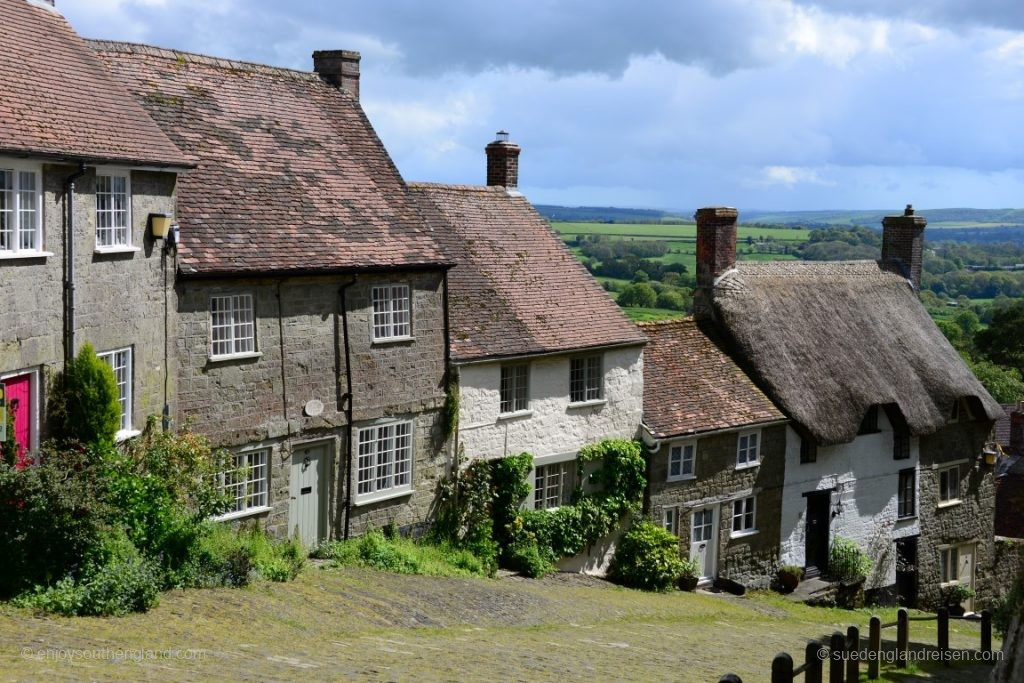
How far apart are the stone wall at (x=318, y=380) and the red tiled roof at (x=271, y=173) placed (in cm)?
52

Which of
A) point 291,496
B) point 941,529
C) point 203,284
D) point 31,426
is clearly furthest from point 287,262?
point 941,529

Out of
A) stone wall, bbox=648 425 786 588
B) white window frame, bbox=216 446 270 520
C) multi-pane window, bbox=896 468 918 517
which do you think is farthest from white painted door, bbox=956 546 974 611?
white window frame, bbox=216 446 270 520

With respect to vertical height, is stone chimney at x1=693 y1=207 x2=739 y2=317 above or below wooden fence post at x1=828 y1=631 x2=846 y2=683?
above

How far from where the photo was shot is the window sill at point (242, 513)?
22172 millimetres

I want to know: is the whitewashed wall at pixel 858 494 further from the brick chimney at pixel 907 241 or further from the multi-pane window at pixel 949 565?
the brick chimney at pixel 907 241

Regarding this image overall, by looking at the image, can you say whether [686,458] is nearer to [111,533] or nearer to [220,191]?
[220,191]

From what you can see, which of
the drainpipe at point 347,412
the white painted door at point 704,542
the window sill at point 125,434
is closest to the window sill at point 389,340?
the drainpipe at point 347,412

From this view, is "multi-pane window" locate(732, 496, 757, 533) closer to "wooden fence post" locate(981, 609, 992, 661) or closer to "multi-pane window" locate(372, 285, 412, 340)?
"wooden fence post" locate(981, 609, 992, 661)

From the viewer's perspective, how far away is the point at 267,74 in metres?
27.2

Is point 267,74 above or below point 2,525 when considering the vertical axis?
above

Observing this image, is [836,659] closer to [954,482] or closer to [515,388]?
[515,388]

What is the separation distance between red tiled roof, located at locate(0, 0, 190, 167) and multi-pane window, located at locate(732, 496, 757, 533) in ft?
58.3

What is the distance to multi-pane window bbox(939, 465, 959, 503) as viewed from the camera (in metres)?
38.5

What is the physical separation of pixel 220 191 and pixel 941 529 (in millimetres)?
25597
